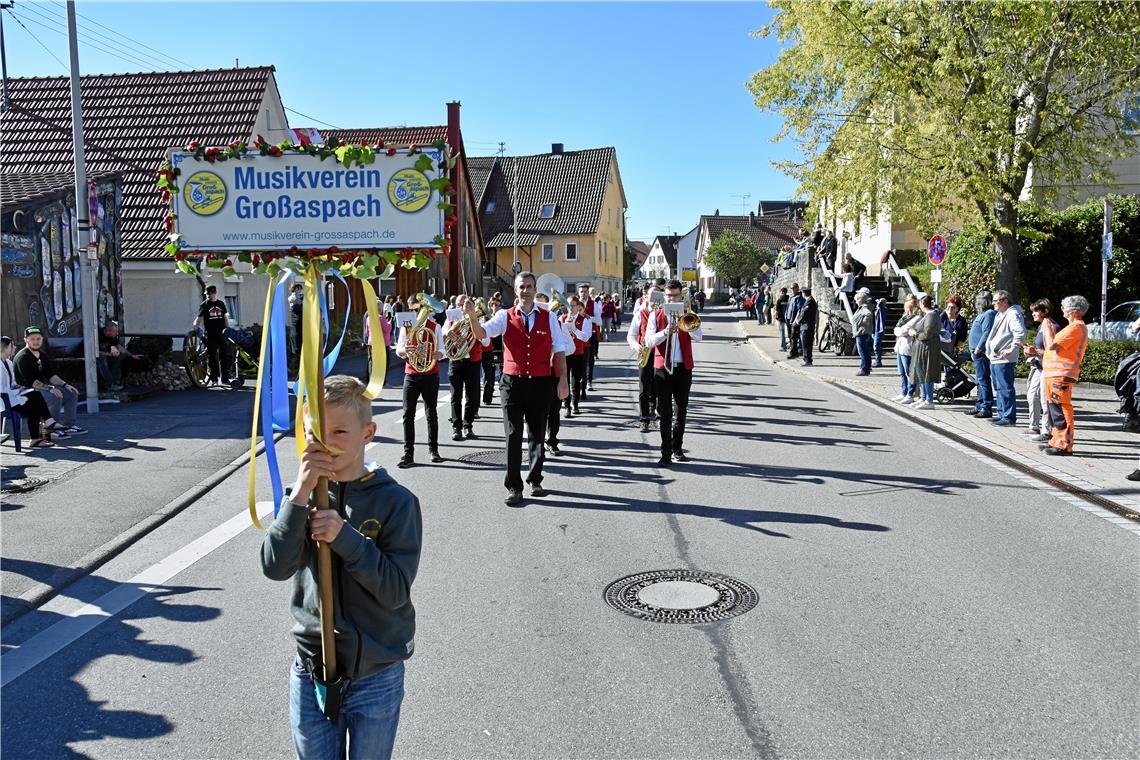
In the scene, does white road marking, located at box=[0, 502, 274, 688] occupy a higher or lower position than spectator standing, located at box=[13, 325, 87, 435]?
lower

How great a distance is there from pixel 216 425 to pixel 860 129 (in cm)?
1356

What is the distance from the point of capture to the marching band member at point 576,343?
47.0 feet

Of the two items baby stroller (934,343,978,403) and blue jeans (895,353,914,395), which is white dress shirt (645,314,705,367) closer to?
blue jeans (895,353,914,395)

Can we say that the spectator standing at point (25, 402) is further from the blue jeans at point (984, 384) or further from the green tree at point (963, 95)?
the green tree at point (963, 95)

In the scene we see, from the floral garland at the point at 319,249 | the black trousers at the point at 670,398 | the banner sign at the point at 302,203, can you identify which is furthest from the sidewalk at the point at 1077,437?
the banner sign at the point at 302,203

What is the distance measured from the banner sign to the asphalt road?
6.92 feet

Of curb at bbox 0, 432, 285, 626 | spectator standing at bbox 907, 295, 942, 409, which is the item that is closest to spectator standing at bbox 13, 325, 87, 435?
curb at bbox 0, 432, 285, 626

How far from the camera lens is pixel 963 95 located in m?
17.7

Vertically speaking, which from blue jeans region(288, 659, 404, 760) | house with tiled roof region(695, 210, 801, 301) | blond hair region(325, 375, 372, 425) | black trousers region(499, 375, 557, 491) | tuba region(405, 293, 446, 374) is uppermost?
house with tiled roof region(695, 210, 801, 301)

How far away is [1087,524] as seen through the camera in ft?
24.4

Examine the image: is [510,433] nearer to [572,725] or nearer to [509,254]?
[572,725]

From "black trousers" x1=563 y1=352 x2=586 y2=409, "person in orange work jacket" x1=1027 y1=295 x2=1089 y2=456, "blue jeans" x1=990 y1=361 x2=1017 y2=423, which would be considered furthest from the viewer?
"black trousers" x1=563 y1=352 x2=586 y2=409

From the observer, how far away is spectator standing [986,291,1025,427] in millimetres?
12016

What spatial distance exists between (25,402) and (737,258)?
241ft
